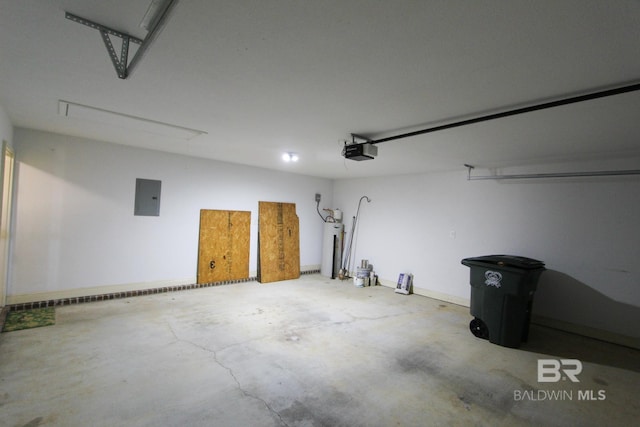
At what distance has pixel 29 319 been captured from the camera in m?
3.61

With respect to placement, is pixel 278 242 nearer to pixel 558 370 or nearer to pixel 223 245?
pixel 223 245

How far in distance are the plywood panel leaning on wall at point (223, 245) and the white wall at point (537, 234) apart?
2.93 meters

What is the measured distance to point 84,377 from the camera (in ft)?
8.19

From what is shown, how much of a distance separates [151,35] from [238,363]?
2.74m

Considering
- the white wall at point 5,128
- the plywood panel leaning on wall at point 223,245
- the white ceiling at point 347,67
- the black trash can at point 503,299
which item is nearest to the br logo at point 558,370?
the black trash can at point 503,299

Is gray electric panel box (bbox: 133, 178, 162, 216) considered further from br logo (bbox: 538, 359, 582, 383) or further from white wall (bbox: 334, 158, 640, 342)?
br logo (bbox: 538, 359, 582, 383)

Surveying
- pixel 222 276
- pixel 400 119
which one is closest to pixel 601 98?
pixel 400 119

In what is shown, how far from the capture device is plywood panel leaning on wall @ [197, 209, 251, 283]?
5.54m

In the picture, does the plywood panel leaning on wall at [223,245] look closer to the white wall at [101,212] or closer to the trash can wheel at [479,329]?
the white wall at [101,212]

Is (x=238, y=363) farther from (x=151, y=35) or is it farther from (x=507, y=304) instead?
(x=507, y=304)

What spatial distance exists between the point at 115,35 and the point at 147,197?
3.78 metres

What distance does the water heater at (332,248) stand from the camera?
275 inches

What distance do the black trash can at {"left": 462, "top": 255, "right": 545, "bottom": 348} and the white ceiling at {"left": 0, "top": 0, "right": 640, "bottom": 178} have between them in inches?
59.4

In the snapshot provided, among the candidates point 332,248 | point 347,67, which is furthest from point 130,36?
point 332,248
